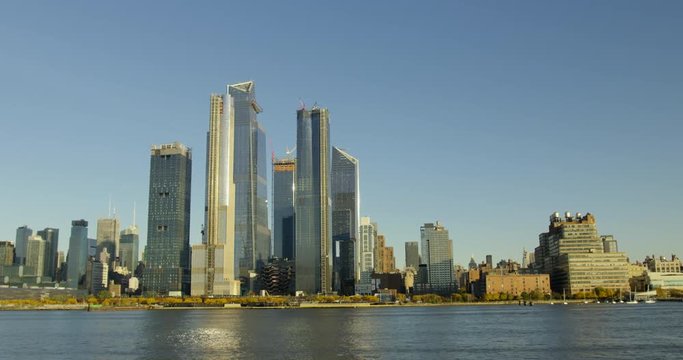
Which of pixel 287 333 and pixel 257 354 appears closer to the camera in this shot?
pixel 257 354

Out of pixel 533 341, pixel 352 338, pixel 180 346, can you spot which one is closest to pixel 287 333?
pixel 352 338

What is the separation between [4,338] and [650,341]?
129917 mm

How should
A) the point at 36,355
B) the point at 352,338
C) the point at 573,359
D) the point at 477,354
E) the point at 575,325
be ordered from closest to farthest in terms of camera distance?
the point at 573,359 → the point at 477,354 → the point at 36,355 → the point at 352,338 → the point at 575,325

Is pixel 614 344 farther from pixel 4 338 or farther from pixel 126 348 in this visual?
pixel 4 338

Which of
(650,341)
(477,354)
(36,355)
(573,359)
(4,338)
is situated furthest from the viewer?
(4,338)

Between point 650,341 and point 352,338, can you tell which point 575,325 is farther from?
point 352,338

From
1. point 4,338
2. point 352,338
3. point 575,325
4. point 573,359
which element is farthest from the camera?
point 575,325

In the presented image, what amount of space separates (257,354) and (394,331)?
2093 inches

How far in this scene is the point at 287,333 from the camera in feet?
491

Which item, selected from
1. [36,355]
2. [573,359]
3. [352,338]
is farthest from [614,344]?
[36,355]

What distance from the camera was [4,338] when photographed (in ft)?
479

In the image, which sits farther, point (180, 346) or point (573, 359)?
point (180, 346)

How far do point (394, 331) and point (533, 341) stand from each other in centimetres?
3903

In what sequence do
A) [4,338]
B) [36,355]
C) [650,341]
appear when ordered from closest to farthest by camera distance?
[36,355]
[650,341]
[4,338]
